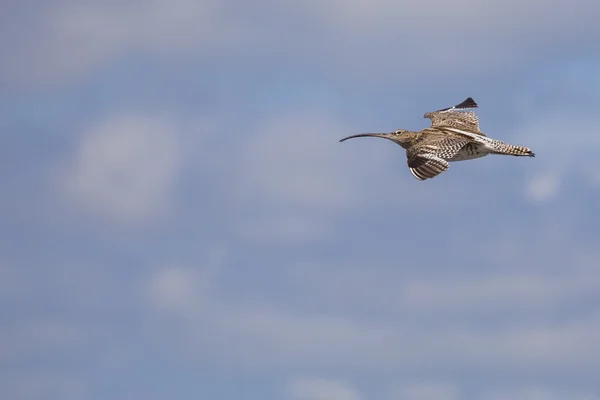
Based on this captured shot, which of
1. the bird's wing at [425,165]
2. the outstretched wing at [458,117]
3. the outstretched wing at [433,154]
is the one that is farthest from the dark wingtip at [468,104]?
the bird's wing at [425,165]

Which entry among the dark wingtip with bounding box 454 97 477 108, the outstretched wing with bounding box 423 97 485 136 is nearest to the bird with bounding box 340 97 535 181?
the outstretched wing with bounding box 423 97 485 136

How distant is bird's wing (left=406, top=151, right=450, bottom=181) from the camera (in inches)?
2192

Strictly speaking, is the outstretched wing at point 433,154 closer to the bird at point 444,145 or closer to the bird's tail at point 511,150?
the bird at point 444,145

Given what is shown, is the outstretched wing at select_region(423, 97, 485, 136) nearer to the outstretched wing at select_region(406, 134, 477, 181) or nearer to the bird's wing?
the outstretched wing at select_region(406, 134, 477, 181)

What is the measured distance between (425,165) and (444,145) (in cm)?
328

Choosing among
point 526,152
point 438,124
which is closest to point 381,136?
point 438,124

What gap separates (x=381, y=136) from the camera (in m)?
64.7

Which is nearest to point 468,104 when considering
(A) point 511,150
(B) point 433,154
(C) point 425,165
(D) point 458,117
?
(D) point 458,117

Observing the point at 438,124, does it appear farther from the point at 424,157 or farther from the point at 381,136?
the point at 424,157

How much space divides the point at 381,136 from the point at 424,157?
7.30 metres

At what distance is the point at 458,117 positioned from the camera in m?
67.9

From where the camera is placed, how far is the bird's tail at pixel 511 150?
195ft

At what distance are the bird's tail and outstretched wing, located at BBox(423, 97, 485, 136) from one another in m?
3.59

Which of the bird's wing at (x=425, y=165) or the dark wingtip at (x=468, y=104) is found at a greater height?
the dark wingtip at (x=468, y=104)
